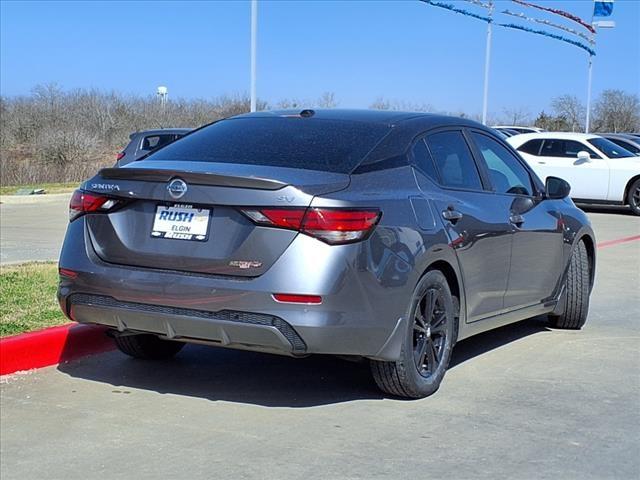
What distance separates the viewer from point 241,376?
5656mm

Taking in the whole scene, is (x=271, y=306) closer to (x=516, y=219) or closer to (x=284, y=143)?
(x=284, y=143)

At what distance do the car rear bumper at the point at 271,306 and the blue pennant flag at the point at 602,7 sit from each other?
129ft

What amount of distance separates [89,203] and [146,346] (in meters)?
1.27

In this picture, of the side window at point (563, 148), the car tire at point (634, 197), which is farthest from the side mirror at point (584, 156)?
the car tire at point (634, 197)

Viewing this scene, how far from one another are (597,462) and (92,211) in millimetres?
2997

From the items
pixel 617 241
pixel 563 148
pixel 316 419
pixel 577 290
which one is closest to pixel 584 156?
pixel 563 148

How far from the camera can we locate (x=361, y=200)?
15.2ft

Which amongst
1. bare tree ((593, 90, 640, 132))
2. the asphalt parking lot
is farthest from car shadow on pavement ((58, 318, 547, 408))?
bare tree ((593, 90, 640, 132))

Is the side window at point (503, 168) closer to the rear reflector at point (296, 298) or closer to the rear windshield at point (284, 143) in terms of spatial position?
the rear windshield at point (284, 143)

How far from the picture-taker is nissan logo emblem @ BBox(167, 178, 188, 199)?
4.67 m

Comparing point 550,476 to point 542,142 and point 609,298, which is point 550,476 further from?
point 542,142

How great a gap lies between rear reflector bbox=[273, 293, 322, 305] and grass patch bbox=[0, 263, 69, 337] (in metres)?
2.28

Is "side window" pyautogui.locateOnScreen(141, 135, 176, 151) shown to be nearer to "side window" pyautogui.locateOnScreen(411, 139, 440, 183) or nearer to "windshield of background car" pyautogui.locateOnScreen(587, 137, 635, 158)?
"side window" pyautogui.locateOnScreen(411, 139, 440, 183)

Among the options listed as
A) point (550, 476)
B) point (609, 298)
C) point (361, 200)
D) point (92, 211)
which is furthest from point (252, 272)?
point (609, 298)
